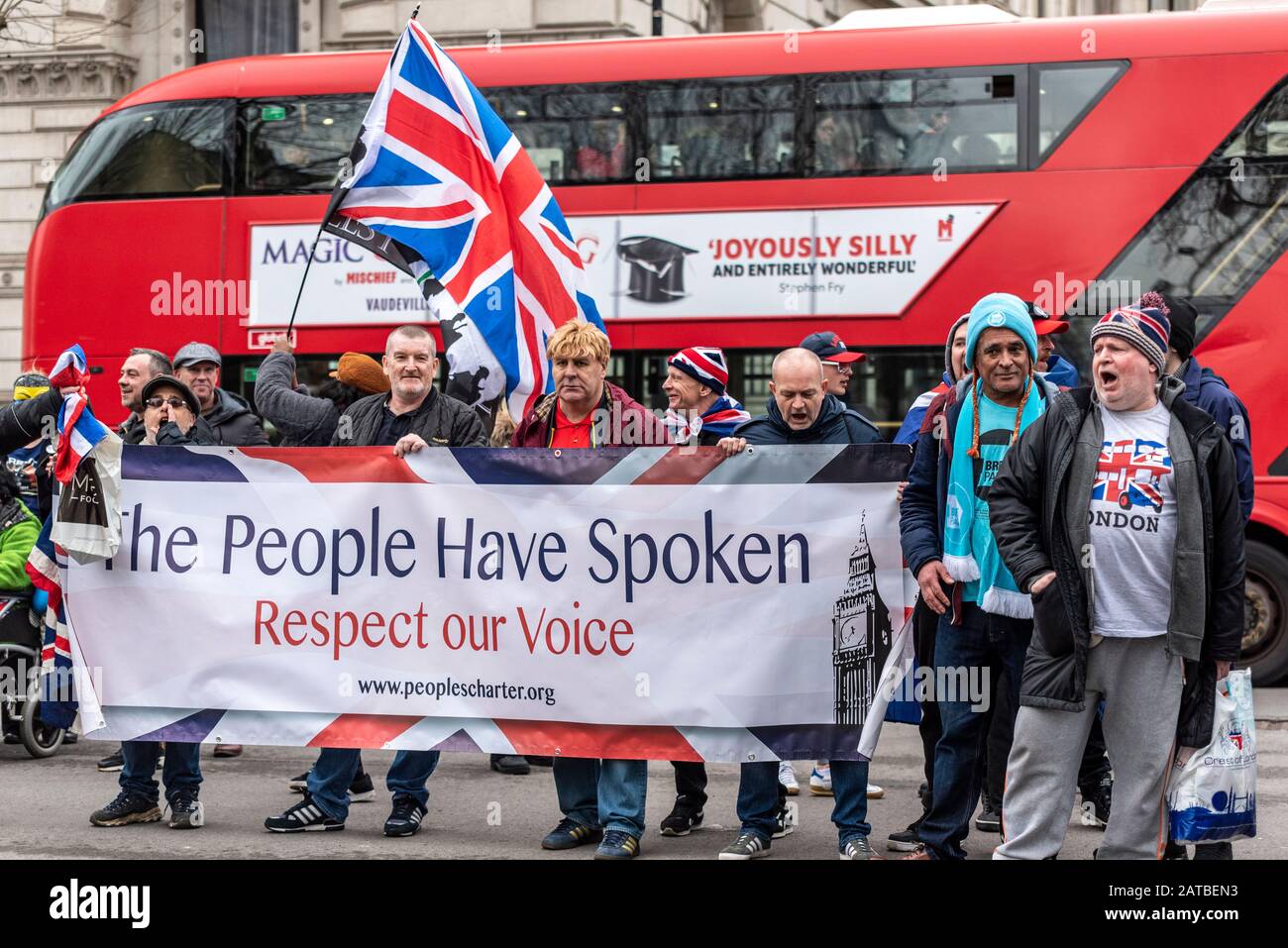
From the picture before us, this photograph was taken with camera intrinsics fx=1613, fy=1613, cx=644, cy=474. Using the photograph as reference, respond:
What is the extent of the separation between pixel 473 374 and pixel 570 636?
→ 1.91m

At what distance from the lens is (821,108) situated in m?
11.4

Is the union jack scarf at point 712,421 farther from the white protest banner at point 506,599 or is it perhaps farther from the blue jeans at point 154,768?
the blue jeans at point 154,768

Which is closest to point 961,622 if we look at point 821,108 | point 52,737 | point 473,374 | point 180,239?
point 473,374

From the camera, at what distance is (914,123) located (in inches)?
442

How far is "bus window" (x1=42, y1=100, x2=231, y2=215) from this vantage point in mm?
12328

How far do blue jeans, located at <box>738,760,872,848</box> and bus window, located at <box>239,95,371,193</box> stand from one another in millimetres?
7383

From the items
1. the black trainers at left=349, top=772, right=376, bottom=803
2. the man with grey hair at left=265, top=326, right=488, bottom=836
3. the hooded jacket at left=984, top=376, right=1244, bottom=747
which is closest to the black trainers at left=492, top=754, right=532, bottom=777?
the black trainers at left=349, top=772, right=376, bottom=803

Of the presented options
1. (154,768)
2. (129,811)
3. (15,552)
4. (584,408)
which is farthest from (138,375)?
(584,408)

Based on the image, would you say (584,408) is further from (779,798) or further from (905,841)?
(905,841)

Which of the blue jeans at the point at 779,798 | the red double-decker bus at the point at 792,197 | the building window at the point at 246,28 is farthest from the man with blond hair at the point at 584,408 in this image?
the building window at the point at 246,28

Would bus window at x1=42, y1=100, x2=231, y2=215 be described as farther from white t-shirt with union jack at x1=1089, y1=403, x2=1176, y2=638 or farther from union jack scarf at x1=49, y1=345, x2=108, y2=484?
white t-shirt with union jack at x1=1089, y1=403, x2=1176, y2=638

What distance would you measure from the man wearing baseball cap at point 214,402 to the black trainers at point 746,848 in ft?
11.1

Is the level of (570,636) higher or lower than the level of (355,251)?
lower
